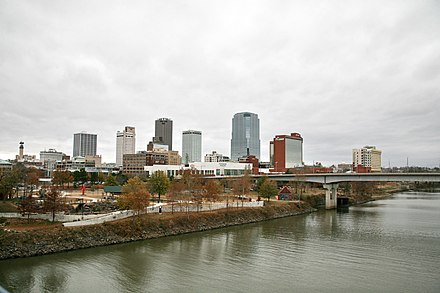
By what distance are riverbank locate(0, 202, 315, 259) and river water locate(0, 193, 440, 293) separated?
977 mm

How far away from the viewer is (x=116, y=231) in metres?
34.4

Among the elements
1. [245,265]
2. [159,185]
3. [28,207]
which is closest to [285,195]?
[159,185]

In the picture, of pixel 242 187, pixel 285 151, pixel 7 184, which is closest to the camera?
pixel 7 184

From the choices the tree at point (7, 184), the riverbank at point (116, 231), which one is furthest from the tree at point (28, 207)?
the tree at point (7, 184)

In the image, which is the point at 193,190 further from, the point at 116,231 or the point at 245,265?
the point at 245,265

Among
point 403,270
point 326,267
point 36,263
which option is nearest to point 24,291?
point 36,263

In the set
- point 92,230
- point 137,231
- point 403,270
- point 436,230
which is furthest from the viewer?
point 436,230

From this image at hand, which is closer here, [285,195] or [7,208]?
[7,208]

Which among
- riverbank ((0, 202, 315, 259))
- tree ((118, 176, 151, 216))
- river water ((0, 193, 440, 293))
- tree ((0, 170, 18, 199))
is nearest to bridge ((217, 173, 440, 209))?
riverbank ((0, 202, 315, 259))

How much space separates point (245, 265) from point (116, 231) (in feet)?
45.6

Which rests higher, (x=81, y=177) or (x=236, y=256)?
(x=81, y=177)

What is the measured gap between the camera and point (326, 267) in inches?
1049

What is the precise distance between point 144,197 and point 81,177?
164ft

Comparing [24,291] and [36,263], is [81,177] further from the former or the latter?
[24,291]
